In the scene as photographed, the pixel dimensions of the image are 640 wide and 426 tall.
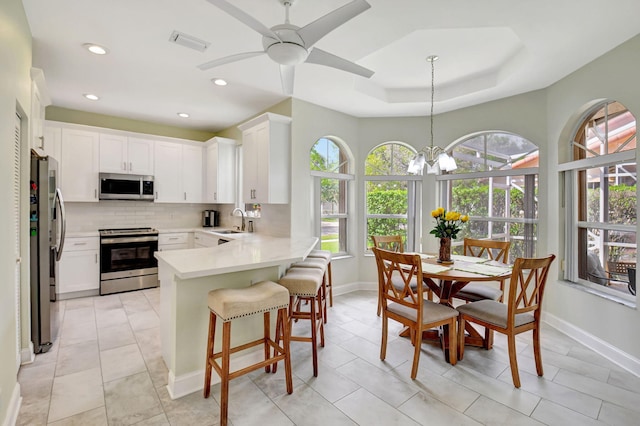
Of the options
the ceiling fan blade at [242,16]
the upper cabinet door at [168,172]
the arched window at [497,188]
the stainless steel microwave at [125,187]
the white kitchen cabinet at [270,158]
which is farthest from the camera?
the upper cabinet door at [168,172]

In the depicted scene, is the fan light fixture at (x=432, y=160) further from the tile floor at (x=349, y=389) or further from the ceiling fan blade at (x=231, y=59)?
the ceiling fan blade at (x=231, y=59)

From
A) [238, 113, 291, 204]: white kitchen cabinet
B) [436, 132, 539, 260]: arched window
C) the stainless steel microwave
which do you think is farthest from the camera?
the stainless steel microwave

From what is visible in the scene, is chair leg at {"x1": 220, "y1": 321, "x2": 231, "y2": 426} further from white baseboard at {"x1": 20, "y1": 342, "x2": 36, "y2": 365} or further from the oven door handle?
the oven door handle

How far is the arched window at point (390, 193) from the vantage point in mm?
4648

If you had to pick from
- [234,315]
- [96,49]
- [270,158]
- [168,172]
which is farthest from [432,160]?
[168,172]

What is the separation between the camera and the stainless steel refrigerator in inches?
103

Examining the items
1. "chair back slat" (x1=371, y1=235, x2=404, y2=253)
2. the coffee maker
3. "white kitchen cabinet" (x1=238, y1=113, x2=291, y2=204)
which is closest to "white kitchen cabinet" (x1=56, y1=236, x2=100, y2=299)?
the coffee maker

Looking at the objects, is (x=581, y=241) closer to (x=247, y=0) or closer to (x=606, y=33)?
(x=606, y=33)

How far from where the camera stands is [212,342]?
2076 millimetres

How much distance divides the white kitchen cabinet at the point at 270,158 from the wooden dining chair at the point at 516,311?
8.01ft

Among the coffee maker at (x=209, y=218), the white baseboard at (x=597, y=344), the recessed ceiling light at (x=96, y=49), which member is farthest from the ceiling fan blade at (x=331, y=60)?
the coffee maker at (x=209, y=218)

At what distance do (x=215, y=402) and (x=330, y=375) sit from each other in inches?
33.2

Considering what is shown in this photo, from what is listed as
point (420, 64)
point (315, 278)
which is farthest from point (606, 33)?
point (315, 278)

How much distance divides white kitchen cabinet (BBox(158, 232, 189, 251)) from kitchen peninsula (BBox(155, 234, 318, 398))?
2.59 metres
